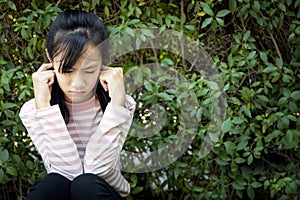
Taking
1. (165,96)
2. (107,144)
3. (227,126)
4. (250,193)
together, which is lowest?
(250,193)

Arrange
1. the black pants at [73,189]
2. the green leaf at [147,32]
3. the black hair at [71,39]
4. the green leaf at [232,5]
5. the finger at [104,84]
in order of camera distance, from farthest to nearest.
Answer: the green leaf at [232,5] → the green leaf at [147,32] → the finger at [104,84] → the black hair at [71,39] → the black pants at [73,189]

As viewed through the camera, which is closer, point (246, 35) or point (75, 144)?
point (75, 144)

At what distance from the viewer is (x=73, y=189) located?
1.78 m

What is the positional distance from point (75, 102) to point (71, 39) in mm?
236

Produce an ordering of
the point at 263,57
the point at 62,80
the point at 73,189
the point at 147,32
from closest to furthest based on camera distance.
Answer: the point at 73,189
the point at 62,80
the point at 147,32
the point at 263,57

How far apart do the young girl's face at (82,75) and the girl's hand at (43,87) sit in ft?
0.11

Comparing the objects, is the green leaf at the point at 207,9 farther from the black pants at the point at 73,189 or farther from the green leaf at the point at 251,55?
the black pants at the point at 73,189

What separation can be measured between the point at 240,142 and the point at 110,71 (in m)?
0.71

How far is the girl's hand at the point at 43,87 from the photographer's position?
189cm

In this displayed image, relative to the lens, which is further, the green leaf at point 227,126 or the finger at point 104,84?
the green leaf at point 227,126

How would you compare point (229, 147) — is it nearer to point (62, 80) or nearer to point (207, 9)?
point (207, 9)

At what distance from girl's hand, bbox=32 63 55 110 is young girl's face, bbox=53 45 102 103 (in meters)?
0.03

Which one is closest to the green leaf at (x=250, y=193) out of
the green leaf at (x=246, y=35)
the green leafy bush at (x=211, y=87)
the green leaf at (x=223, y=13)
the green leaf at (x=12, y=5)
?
the green leafy bush at (x=211, y=87)

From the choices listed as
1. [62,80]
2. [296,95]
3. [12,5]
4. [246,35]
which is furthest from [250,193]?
[12,5]
